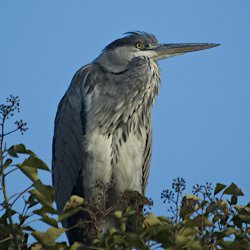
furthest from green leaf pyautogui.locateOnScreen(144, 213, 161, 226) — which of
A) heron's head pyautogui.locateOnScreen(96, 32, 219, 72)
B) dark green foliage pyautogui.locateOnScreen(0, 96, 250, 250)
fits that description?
heron's head pyautogui.locateOnScreen(96, 32, 219, 72)

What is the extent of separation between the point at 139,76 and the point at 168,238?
3.26 meters

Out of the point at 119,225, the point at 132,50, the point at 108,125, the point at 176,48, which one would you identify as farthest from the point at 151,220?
the point at 176,48

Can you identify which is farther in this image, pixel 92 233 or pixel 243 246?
pixel 92 233

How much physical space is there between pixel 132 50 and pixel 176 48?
0.54 meters

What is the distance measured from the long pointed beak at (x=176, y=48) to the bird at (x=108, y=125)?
0.09 m

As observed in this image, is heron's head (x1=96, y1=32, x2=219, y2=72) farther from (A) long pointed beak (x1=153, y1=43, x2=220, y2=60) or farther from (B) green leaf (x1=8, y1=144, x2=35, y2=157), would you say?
(B) green leaf (x1=8, y1=144, x2=35, y2=157)

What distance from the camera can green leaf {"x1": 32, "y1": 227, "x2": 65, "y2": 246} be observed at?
229 centimetres

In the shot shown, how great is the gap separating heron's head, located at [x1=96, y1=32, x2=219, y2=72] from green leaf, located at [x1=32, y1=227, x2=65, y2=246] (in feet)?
10.8

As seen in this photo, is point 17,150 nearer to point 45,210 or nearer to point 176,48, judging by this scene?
point 45,210

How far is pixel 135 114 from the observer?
5305 millimetres

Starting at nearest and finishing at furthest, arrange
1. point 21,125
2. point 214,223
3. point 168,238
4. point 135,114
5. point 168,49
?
point 168,238, point 21,125, point 214,223, point 135,114, point 168,49

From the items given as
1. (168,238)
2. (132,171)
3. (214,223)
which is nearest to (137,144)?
(132,171)

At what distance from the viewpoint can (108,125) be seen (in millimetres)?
5047

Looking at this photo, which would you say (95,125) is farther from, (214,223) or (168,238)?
(168,238)
